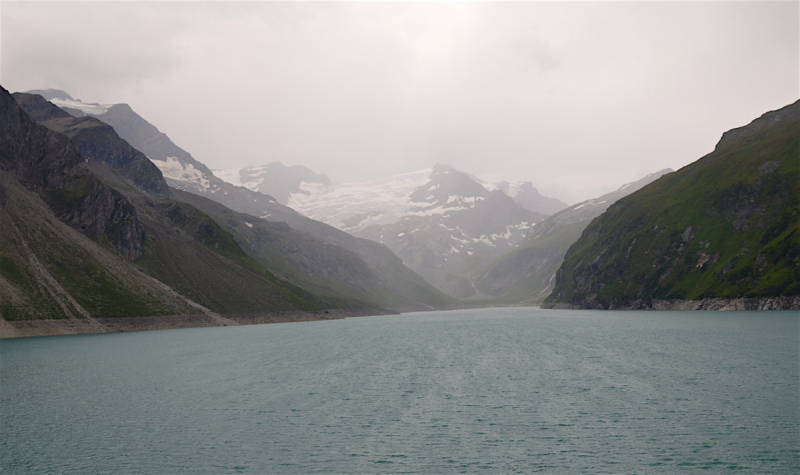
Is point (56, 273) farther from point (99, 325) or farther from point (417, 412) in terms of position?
point (417, 412)

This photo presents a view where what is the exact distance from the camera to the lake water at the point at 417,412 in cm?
→ 3491

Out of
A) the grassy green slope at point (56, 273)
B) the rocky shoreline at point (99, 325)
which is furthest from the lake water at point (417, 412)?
the grassy green slope at point (56, 273)

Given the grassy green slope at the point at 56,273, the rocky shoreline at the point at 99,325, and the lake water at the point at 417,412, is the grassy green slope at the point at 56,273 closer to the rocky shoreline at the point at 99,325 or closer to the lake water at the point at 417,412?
the rocky shoreline at the point at 99,325

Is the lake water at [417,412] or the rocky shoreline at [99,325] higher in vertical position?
the lake water at [417,412]

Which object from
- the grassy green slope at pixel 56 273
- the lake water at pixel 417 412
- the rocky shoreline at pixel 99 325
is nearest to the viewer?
the lake water at pixel 417 412

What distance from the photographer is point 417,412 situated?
159 feet

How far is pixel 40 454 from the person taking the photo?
3753 cm

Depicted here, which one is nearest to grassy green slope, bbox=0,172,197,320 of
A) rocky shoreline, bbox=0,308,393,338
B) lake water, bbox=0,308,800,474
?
rocky shoreline, bbox=0,308,393,338

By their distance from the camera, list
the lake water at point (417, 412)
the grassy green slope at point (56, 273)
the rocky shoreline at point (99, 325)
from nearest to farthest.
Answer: the lake water at point (417, 412), the rocky shoreline at point (99, 325), the grassy green slope at point (56, 273)

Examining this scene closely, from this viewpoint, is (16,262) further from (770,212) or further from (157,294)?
(770,212)

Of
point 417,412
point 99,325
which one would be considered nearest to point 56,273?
point 99,325

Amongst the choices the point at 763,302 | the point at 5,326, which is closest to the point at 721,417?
the point at 763,302

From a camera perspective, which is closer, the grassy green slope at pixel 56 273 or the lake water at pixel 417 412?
the lake water at pixel 417 412

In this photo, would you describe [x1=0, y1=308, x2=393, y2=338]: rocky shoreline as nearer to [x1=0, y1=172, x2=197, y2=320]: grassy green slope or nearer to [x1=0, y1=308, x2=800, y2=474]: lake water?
[x1=0, y1=172, x2=197, y2=320]: grassy green slope
